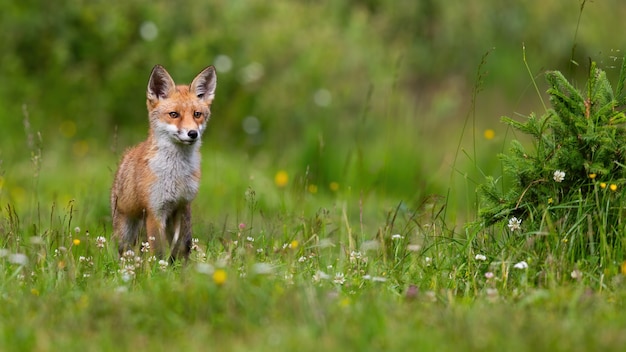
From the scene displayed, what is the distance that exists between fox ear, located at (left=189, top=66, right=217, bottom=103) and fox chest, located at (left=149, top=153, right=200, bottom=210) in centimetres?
52

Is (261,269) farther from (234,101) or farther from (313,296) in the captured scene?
(234,101)

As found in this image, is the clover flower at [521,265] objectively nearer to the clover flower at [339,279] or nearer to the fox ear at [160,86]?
the clover flower at [339,279]

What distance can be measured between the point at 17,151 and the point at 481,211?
6638 millimetres

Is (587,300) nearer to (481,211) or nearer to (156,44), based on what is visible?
(481,211)

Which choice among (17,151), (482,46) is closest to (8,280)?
(17,151)

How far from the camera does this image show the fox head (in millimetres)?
6418

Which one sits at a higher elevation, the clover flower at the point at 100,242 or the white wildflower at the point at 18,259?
the white wildflower at the point at 18,259

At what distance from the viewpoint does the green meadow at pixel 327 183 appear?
441cm

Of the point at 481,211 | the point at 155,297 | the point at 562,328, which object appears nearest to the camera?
the point at 562,328

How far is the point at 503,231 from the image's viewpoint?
6.03m

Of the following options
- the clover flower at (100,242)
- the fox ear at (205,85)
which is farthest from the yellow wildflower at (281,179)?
the clover flower at (100,242)

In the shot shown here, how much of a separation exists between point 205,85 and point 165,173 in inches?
31.2

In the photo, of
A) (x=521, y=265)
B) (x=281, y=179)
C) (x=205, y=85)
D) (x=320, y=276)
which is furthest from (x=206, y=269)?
(x=281, y=179)

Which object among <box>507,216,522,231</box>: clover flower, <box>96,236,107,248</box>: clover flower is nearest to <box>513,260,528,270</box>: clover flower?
<box>507,216,522,231</box>: clover flower
